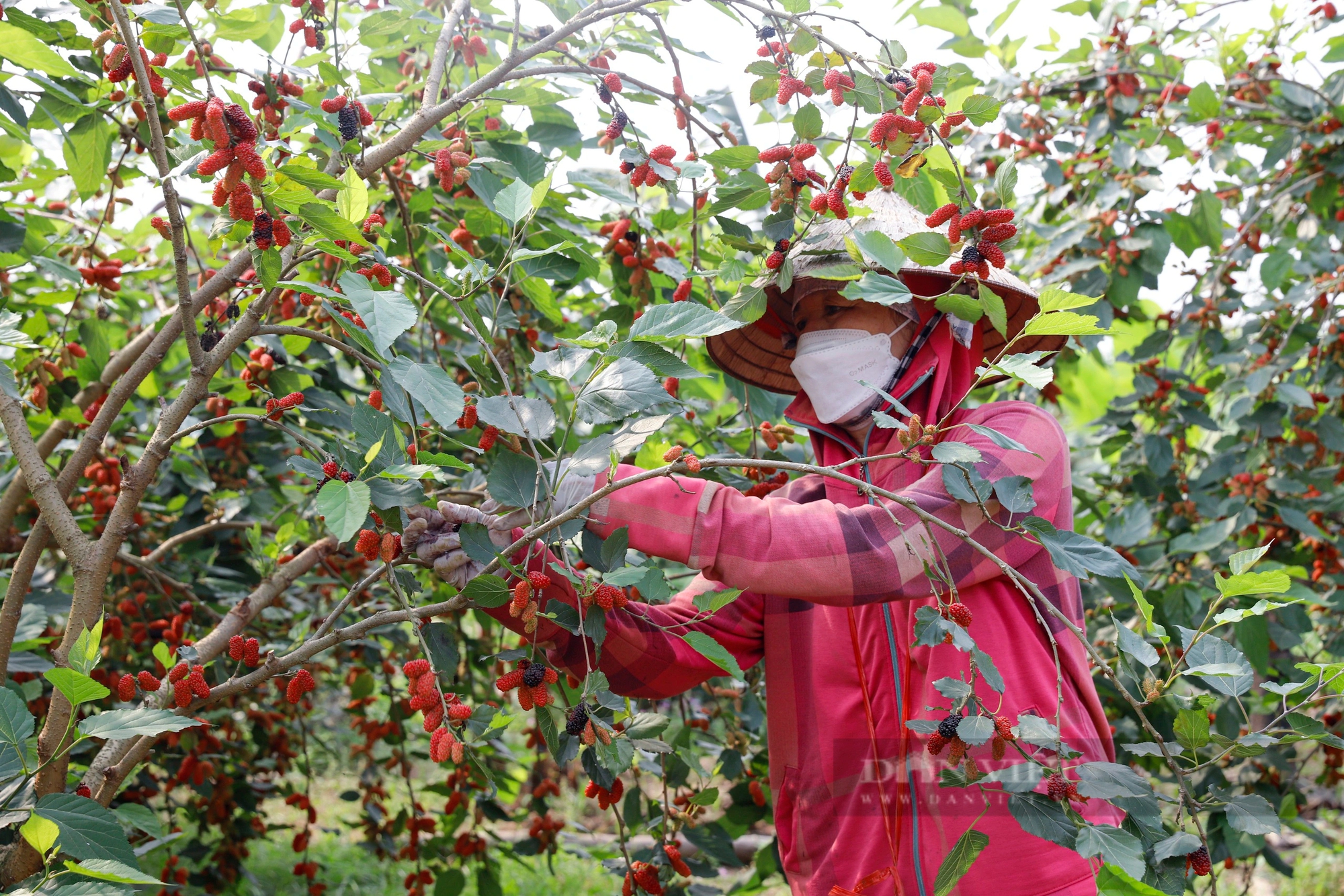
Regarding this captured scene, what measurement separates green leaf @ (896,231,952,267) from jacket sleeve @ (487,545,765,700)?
0.60 m

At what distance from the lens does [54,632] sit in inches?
82.8

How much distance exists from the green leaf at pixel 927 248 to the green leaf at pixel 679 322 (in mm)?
255

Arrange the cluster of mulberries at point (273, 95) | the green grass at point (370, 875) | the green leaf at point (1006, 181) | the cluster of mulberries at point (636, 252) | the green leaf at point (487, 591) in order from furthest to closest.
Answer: the green grass at point (370, 875) < the cluster of mulberries at point (636, 252) < the cluster of mulberries at point (273, 95) < the green leaf at point (1006, 181) < the green leaf at point (487, 591)

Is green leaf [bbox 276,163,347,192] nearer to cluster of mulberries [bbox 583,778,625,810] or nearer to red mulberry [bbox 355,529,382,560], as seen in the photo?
red mulberry [bbox 355,529,382,560]

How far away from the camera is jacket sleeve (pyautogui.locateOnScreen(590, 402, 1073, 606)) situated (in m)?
1.27

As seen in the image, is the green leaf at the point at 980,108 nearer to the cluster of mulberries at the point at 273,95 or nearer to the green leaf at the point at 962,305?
the green leaf at the point at 962,305

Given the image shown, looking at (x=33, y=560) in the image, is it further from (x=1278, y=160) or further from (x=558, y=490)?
(x=1278, y=160)

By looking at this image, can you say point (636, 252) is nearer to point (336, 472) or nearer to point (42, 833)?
point (336, 472)

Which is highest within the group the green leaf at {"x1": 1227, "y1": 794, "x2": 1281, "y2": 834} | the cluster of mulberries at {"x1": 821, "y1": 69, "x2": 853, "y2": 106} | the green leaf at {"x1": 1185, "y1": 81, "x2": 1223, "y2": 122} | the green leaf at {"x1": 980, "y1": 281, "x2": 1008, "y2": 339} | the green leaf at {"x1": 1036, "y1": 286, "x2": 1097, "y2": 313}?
the green leaf at {"x1": 1185, "y1": 81, "x2": 1223, "y2": 122}

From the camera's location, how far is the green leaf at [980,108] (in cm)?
135

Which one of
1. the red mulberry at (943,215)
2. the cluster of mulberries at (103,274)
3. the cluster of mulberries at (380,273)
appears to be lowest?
the cluster of mulberries at (380,273)

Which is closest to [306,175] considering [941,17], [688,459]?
[688,459]

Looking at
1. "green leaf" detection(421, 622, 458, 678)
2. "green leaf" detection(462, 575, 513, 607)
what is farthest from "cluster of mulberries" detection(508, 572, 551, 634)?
"green leaf" detection(421, 622, 458, 678)

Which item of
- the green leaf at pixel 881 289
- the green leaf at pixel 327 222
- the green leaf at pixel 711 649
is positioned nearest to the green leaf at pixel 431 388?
the green leaf at pixel 327 222
